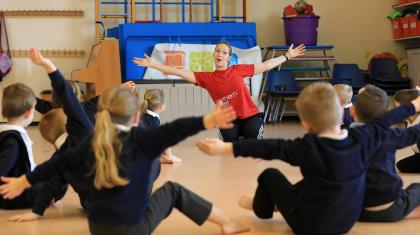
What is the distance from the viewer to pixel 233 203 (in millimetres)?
2859

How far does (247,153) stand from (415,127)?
0.76 m

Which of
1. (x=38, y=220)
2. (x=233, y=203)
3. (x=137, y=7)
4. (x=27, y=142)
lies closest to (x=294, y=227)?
(x=233, y=203)

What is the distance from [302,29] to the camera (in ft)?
24.1

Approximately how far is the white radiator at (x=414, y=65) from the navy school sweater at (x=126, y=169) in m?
5.98

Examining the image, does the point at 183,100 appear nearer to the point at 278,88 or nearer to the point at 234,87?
the point at 278,88

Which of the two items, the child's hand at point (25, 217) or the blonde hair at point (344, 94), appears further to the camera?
the blonde hair at point (344, 94)

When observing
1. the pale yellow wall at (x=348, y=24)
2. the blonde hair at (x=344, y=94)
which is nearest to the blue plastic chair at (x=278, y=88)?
the pale yellow wall at (x=348, y=24)

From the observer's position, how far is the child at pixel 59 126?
2389 mm

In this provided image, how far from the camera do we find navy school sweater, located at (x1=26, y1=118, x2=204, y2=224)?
6.08 ft

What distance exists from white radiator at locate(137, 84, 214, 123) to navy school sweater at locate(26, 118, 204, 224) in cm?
500

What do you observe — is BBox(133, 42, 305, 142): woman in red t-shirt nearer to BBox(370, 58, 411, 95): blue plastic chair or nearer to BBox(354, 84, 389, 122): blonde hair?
BBox(354, 84, 389, 122): blonde hair

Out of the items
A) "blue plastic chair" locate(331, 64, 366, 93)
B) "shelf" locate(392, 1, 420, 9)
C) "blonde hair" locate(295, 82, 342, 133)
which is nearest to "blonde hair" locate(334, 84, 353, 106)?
"blonde hair" locate(295, 82, 342, 133)

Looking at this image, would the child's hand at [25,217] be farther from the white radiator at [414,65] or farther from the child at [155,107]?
the white radiator at [414,65]

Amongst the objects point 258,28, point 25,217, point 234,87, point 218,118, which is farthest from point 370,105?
point 258,28
